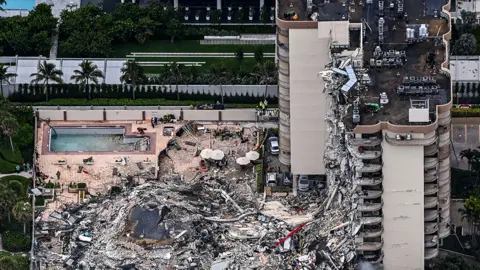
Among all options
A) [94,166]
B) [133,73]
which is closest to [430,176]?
[94,166]

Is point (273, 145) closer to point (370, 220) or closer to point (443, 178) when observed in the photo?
point (443, 178)

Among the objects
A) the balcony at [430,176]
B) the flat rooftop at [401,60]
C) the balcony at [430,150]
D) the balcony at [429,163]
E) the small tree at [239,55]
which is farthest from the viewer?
the small tree at [239,55]

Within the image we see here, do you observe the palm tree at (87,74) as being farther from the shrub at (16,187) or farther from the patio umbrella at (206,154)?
the shrub at (16,187)

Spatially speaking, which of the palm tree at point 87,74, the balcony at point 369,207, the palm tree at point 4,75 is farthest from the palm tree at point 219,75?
the balcony at point 369,207

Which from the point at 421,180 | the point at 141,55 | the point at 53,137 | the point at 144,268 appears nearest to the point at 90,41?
the point at 141,55

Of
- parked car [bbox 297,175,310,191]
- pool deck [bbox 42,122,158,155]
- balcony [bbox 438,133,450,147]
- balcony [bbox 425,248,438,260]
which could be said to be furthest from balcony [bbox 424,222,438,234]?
pool deck [bbox 42,122,158,155]
